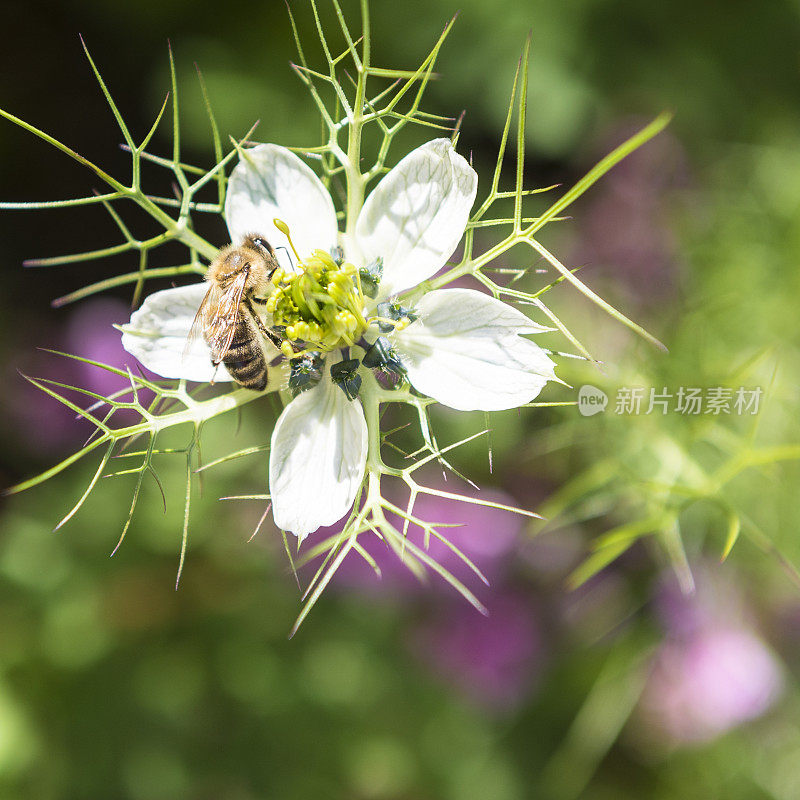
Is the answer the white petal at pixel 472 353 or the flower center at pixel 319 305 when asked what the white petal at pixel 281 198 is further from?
the white petal at pixel 472 353

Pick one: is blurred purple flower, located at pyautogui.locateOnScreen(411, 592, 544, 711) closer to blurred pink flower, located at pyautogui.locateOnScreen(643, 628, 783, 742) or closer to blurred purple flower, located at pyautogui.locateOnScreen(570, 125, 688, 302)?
blurred pink flower, located at pyautogui.locateOnScreen(643, 628, 783, 742)

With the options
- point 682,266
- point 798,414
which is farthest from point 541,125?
point 798,414

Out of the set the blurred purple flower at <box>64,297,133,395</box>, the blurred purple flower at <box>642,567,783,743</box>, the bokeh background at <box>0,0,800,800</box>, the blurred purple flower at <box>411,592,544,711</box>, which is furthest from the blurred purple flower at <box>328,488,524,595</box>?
the blurred purple flower at <box>64,297,133,395</box>

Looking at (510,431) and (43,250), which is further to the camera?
(43,250)

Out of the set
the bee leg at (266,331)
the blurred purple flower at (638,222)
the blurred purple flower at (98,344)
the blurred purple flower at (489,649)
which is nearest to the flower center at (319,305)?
the bee leg at (266,331)

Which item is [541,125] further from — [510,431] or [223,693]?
[223,693]

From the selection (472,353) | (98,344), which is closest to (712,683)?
(472,353)

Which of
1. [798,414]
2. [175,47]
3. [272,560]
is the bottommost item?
[272,560]
